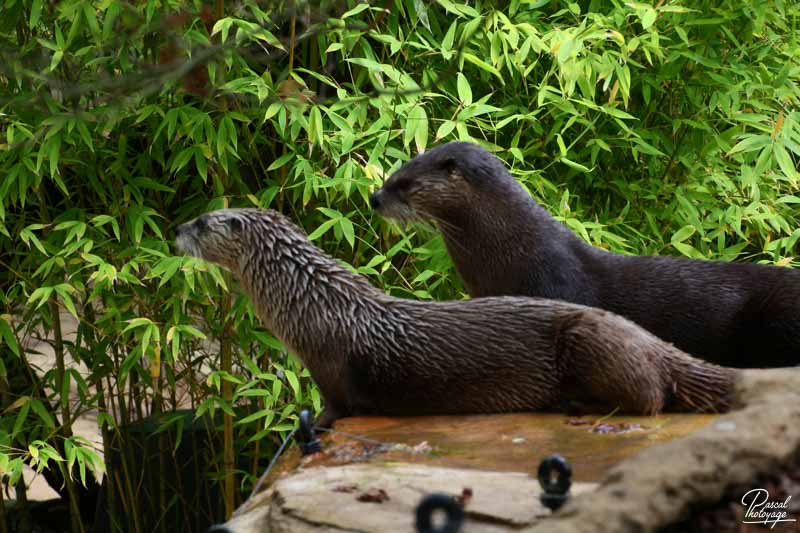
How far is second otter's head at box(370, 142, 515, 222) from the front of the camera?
3213mm

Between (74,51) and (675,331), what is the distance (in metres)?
2.25

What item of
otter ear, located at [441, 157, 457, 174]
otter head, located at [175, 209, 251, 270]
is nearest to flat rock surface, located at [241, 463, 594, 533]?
otter head, located at [175, 209, 251, 270]

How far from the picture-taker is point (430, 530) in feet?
5.36

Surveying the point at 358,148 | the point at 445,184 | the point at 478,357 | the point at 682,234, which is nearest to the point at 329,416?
the point at 478,357

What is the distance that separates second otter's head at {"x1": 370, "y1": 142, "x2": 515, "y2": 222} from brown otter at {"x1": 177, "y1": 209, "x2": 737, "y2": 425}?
0.46 metres

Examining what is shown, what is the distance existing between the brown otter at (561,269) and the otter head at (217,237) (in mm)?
474

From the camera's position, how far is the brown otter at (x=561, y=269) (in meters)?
3.15

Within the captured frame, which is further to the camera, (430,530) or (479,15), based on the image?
(479,15)

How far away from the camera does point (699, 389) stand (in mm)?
2736

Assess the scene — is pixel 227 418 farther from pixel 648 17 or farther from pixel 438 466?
pixel 648 17

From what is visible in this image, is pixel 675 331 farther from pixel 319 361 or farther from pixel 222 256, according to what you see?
pixel 222 256

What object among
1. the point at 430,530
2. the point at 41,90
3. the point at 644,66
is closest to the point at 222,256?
the point at 41,90

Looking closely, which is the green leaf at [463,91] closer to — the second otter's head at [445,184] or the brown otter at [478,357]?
the second otter's head at [445,184]

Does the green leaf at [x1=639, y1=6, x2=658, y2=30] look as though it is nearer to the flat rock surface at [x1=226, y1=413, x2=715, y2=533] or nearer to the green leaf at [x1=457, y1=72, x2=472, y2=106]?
the green leaf at [x1=457, y1=72, x2=472, y2=106]
